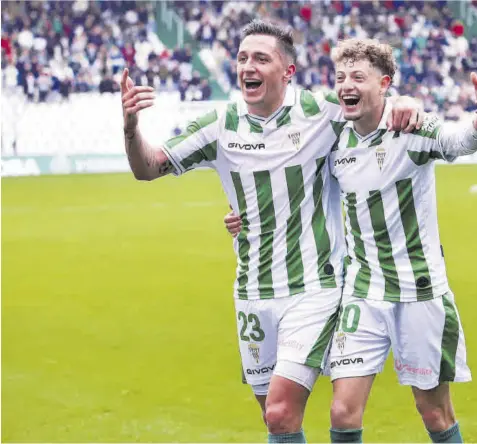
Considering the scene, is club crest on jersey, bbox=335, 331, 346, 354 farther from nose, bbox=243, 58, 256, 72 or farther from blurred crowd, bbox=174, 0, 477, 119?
blurred crowd, bbox=174, 0, 477, 119

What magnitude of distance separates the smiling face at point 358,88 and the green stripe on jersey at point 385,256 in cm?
45

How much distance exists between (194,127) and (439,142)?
1323mm

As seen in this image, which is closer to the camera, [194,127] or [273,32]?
[273,32]

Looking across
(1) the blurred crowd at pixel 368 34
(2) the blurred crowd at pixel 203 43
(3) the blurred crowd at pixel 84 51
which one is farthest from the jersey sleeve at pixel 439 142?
(1) the blurred crowd at pixel 368 34

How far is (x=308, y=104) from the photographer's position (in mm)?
5672

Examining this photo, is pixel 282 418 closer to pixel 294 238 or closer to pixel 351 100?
pixel 294 238

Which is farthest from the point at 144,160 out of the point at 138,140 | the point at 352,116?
the point at 352,116

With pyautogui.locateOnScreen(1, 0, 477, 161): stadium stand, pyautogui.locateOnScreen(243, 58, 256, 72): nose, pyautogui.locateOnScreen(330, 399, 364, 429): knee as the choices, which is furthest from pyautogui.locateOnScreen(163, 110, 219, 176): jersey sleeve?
pyautogui.locateOnScreen(1, 0, 477, 161): stadium stand

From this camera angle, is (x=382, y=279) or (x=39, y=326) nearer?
(x=382, y=279)

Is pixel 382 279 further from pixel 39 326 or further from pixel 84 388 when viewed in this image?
pixel 39 326

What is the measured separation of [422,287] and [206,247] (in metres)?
10.6

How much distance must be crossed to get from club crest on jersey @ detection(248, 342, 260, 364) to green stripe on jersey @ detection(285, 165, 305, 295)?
0.37 metres

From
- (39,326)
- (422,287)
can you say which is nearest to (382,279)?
(422,287)

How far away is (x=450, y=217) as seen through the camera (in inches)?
704
